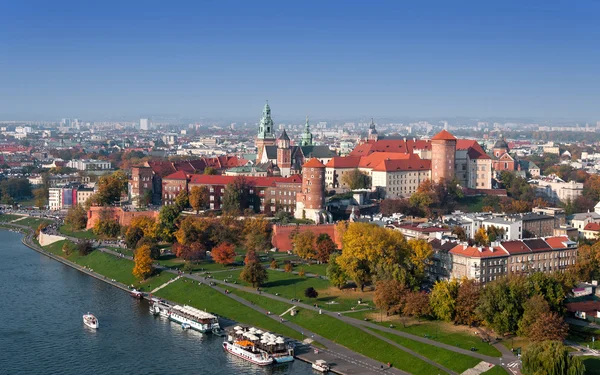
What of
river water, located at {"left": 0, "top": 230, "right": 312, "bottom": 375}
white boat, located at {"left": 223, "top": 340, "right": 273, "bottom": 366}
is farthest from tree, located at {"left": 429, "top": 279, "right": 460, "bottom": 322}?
white boat, located at {"left": 223, "top": 340, "right": 273, "bottom": 366}

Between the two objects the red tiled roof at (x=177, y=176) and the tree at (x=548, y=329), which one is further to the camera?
the red tiled roof at (x=177, y=176)

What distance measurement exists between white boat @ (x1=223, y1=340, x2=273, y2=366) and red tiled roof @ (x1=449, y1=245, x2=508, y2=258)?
12.8m

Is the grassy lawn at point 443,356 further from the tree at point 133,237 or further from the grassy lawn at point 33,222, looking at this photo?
the grassy lawn at point 33,222

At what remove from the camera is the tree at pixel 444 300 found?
121 feet

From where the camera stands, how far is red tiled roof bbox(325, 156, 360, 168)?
7356 cm

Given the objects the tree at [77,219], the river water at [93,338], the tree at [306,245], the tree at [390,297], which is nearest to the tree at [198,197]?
the tree at [77,219]

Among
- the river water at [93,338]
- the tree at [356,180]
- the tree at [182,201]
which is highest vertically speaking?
the tree at [356,180]

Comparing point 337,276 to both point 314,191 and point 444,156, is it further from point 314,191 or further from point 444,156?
point 444,156

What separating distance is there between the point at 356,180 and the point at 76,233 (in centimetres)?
2231

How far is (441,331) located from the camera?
35969 millimetres

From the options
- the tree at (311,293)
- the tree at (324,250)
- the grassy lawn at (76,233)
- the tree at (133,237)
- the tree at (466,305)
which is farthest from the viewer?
the grassy lawn at (76,233)

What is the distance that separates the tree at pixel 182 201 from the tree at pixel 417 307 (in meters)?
29.1

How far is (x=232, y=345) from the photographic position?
36.4 meters

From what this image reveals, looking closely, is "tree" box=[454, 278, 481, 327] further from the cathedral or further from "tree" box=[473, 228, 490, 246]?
the cathedral
